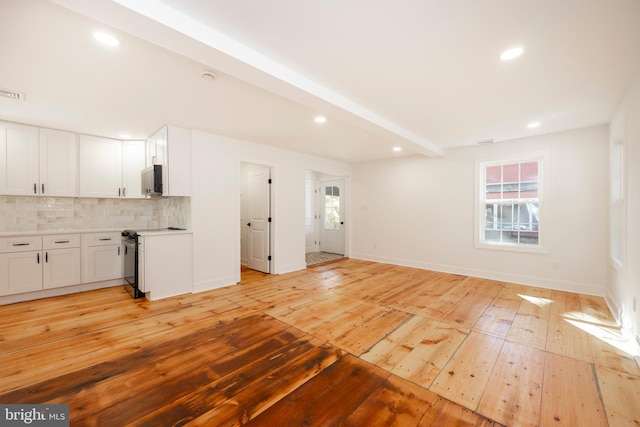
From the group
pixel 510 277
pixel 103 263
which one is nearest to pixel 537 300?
pixel 510 277

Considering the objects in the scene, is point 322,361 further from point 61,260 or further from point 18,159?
point 18,159

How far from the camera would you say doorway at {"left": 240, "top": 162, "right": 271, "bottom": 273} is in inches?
206

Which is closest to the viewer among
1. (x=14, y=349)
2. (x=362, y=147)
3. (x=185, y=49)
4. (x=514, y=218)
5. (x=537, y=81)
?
(x=185, y=49)

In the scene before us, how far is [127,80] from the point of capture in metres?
2.47

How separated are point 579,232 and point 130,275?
699cm

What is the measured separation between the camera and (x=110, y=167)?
4480 millimetres

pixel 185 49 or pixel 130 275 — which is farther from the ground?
pixel 185 49

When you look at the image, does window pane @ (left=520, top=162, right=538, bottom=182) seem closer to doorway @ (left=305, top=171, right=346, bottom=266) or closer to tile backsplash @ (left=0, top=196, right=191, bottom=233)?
doorway @ (left=305, top=171, right=346, bottom=266)

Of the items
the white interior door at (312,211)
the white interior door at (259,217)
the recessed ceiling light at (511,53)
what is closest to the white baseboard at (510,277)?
the white interior door at (312,211)

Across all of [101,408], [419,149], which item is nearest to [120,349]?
[101,408]

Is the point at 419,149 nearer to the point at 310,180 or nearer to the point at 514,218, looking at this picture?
the point at 514,218

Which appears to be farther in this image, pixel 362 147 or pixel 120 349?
pixel 362 147

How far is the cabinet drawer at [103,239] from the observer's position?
13.3 feet

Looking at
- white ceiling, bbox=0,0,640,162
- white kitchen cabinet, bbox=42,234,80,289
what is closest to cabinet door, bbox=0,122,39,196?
white ceiling, bbox=0,0,640,162
